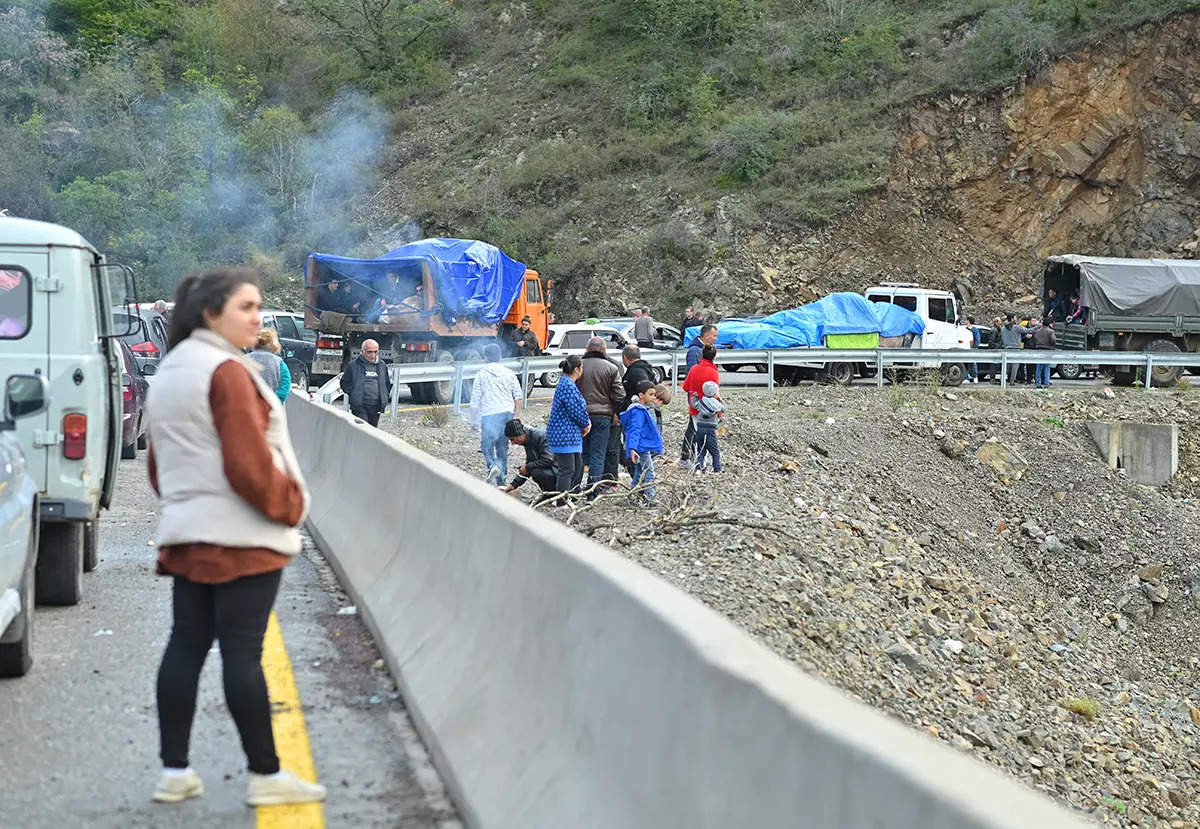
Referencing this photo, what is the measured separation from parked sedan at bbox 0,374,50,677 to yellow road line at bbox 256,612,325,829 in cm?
107

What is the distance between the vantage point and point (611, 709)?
3.80 metres

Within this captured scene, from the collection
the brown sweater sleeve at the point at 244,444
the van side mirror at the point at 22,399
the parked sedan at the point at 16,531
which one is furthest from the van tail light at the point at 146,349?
the brown sweater sleeve at the point at 244,444

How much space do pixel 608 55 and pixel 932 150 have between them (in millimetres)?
16836

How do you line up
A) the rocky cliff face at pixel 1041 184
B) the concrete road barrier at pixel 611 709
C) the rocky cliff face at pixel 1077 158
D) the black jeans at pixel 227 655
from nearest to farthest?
the concrete road barrier at pixel 611 709
the black jeans at pixel 227 655
the rocky cliff face at pixel 1041 184
the rocky cliff face at pixel 1077 158

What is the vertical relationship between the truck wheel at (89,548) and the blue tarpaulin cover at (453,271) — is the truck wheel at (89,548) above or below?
below

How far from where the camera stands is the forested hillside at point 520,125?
4753 cm

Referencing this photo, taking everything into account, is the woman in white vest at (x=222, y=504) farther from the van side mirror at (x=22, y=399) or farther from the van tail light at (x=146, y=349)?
the van tail light at (x=146, y=349)

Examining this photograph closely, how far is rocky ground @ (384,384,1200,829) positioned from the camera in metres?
12.2

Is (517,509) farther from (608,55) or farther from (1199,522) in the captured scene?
(608,55)

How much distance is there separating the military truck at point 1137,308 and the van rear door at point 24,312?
102 ft

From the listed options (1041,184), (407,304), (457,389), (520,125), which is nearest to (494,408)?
(457,389)

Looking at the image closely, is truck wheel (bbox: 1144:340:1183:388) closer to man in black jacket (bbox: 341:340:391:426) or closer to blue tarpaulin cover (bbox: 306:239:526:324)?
blue tarpaulin cover (bbox: 306:239:526:324)

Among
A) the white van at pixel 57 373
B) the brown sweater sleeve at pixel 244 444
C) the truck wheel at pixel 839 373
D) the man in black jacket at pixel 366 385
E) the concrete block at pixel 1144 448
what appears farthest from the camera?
the truck wheel at pixel 839 373

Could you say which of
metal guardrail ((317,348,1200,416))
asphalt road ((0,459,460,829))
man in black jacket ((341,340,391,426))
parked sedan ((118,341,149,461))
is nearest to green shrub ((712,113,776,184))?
metal guardrail ((317,348,1200,416))
